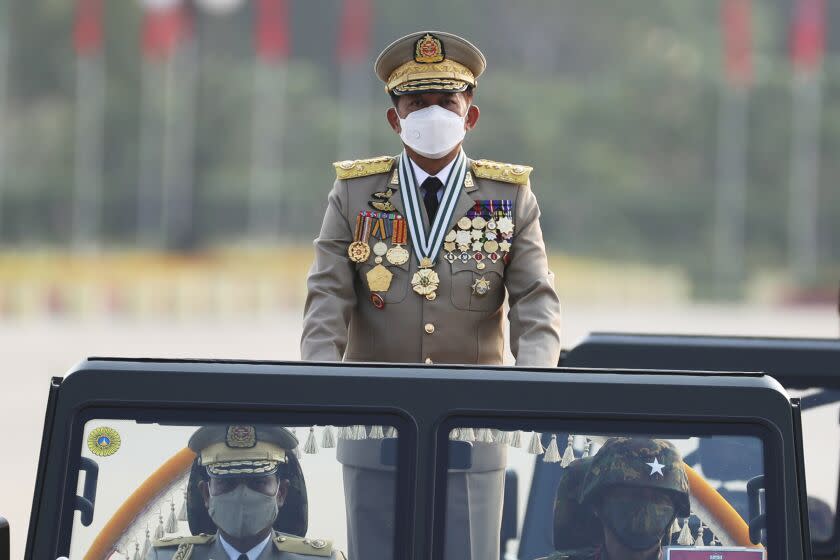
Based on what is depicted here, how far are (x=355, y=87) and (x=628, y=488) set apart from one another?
50.6 metres

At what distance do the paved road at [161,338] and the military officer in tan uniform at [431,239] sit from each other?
4921 mm

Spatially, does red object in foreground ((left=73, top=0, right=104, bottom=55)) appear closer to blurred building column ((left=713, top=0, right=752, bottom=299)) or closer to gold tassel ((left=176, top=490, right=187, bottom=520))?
blurred building column ((left=713, top=0, right=752, bottom=299))

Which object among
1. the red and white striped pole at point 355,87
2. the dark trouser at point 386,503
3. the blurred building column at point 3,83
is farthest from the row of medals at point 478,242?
the blurred building column at point 3,83

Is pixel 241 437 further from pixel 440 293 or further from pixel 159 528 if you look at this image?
pixel 440 293

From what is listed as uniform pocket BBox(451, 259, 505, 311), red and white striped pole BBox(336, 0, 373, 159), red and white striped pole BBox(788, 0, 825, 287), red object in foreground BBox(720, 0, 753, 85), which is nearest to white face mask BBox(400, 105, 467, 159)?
uniform pocket BBox(451, 259, 505, 311)

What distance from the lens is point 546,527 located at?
2.60 m

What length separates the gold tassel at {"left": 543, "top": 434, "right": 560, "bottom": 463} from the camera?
7.77ft

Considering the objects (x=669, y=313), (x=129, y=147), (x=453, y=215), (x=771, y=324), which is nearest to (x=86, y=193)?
(x=129, y=147)

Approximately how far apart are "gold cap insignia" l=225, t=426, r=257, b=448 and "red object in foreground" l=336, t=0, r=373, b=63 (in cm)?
4268

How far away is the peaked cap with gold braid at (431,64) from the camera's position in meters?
3.33

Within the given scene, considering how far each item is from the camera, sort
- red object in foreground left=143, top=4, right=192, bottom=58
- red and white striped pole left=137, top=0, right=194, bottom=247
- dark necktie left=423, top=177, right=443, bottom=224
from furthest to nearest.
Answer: red and white striped pole left=137, top=0, right=194, bottom=247 < red object in foreground left=143, top=4, right=192, bottom=58 < dark necktie left=423, top=177, right=443, bottom=224

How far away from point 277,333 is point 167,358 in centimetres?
2759

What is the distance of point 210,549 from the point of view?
238 cm

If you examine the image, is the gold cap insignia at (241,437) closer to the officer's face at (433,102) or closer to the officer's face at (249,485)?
the officer's face at (249,485)
